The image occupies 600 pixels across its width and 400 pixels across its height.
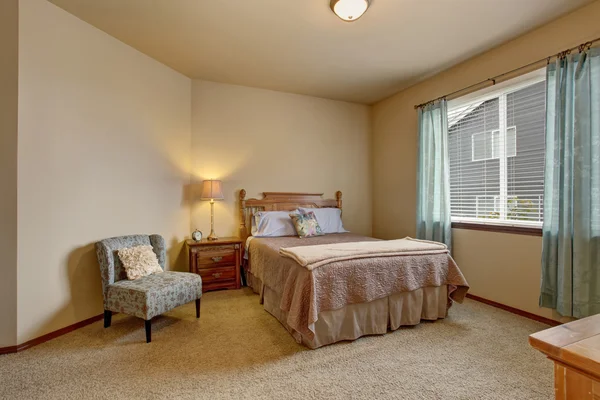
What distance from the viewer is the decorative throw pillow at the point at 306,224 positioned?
12.6 feet

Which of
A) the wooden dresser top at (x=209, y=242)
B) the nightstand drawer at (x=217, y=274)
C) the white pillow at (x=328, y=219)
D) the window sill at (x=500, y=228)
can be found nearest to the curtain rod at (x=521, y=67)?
the window sill at (x=500, y=228)

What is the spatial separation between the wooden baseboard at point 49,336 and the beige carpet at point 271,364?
70 mm

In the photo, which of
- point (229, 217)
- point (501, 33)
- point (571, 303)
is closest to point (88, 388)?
point (229, 217)

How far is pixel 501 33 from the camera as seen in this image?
2867mm

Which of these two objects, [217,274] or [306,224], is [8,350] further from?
[306,224]

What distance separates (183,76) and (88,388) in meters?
3.51

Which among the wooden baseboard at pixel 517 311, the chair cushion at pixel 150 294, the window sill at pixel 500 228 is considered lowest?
the wooden baseboard at pixel 517 311

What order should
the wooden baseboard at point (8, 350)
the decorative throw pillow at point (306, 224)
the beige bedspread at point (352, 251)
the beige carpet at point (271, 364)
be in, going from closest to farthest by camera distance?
the beige carpet at point (271, 364) → the wooden baseboard at point (8, 350) → the beige bedspread at point (352, 251) → the decorative throw pillow at point (306, 224)

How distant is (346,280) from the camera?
7.64 ft

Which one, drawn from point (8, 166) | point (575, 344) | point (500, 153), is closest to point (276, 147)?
point (500, 153)

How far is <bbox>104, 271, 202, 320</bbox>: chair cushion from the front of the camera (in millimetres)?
2330

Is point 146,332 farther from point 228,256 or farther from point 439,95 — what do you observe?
point 439,95

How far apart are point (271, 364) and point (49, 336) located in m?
1.91

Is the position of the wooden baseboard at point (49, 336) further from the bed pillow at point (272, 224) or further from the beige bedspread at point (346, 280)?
the bed pillow at point (272, 224)
